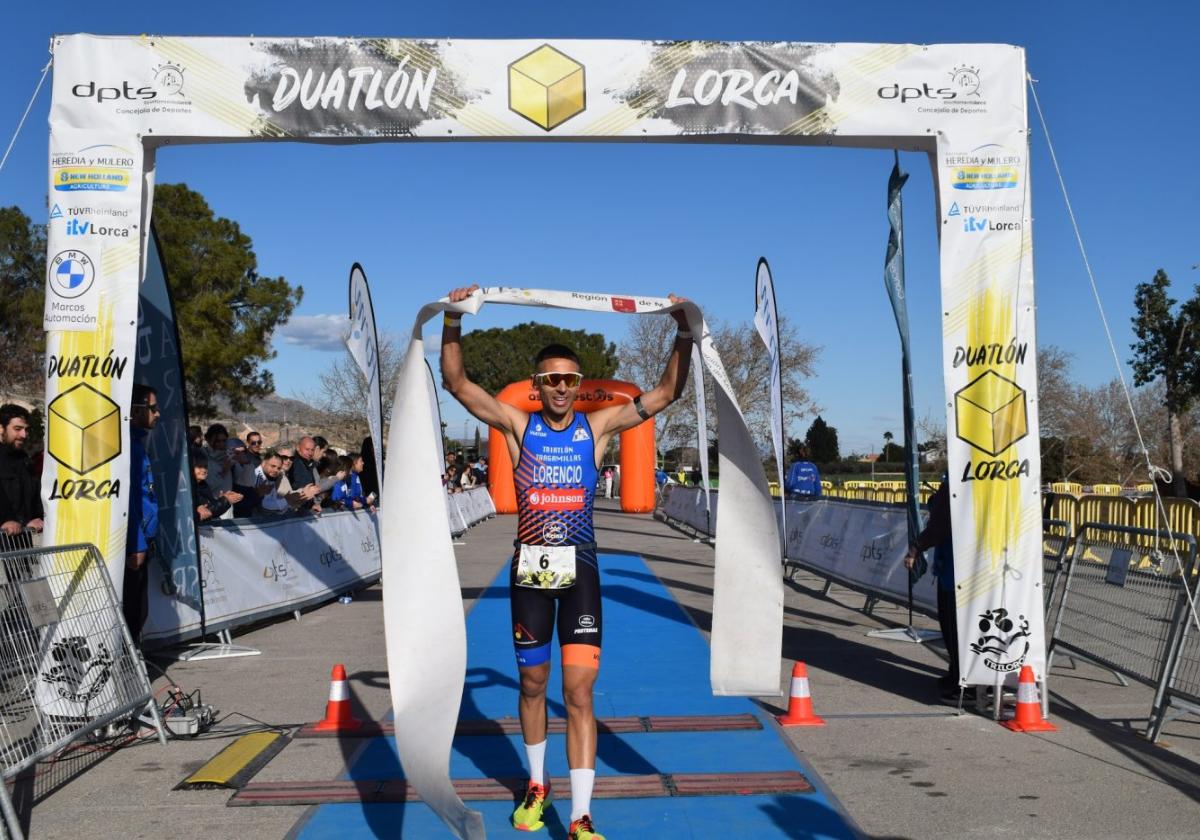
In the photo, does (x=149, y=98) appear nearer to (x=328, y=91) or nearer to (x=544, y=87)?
(x=328, y=91)

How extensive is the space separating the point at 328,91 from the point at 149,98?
1206 mm

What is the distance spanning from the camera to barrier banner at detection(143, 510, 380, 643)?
961 centimetres

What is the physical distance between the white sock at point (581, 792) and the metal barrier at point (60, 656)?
9.39 ft

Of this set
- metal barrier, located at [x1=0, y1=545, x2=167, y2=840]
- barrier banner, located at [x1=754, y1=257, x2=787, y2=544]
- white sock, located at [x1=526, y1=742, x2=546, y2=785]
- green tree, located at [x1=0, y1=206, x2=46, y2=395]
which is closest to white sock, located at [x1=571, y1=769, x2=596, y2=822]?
white sock, located at [x1=526, y1=742, x2=546, y2=785]

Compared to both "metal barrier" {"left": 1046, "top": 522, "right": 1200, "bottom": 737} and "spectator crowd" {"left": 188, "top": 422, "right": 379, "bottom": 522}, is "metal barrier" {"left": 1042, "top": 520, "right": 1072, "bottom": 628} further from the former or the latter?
"spectator crowd" {"left": 188, "top": 422, "right": 379, "bottom": 522}

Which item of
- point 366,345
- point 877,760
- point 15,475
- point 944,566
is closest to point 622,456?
point 366,345

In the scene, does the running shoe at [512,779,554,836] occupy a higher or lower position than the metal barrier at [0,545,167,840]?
lower

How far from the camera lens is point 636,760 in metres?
6.16

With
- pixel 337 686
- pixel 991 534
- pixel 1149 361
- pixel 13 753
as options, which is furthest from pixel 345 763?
pixel 1149 361

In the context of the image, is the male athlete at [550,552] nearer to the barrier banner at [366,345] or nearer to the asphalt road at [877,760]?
the asphalt road at [877,760]

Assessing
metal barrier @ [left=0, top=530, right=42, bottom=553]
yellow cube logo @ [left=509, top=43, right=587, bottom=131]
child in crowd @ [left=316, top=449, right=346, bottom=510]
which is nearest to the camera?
yellow cube logo @ [left=509, top=43, right=587, bottom=131]

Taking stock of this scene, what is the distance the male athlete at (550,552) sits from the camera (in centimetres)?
495

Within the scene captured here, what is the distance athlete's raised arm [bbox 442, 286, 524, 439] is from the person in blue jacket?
11.4 feet

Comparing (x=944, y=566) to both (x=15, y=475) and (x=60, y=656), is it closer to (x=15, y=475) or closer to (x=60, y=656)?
(x=60, y=656)
